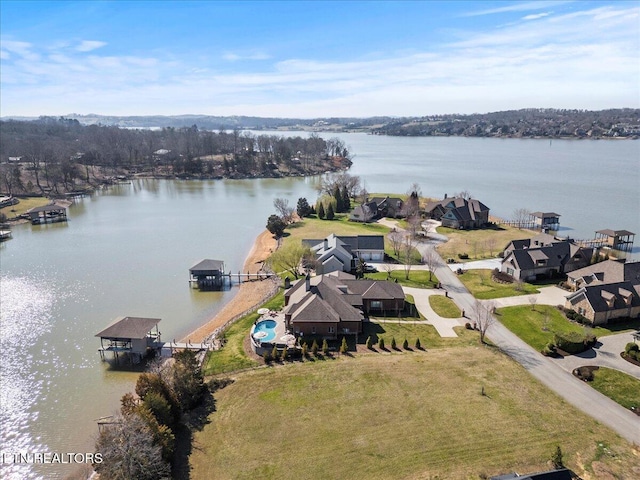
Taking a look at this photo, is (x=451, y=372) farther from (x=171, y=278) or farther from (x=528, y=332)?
(x=171, y=278)

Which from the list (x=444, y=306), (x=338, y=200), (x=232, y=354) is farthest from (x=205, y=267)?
(x=338, y=200)

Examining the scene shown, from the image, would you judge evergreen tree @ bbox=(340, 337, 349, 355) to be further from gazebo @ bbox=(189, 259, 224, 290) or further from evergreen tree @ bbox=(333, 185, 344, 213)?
evergreen tree @ bbox=(333, 185, 344, 213)

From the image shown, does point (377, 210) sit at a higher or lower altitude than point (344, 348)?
higher

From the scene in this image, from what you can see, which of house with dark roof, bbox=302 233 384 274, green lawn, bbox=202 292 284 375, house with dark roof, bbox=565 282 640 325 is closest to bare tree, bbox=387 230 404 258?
house with dark roof, bbox=302 233 384 274

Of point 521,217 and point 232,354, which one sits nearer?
point 232,354

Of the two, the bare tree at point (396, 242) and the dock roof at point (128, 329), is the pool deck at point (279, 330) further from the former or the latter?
the bare tree at point (396, 242)

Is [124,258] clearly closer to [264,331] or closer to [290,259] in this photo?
[290,259]
